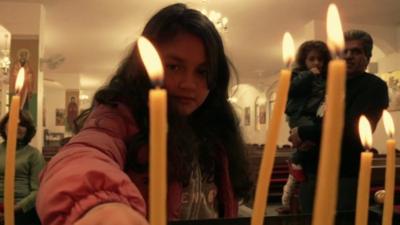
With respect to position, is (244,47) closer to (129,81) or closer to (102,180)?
(129,81)

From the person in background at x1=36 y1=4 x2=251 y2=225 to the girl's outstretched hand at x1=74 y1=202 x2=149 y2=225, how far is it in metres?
0.10

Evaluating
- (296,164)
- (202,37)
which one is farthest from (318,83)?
(202,37)

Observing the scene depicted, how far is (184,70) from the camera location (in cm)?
92

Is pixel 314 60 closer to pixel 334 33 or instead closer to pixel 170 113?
pixel 170 113

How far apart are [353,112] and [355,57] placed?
0.89 feet

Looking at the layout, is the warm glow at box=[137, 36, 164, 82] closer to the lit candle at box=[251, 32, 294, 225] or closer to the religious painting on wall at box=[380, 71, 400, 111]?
the lit candle at box=[251, 32, 294, 225]

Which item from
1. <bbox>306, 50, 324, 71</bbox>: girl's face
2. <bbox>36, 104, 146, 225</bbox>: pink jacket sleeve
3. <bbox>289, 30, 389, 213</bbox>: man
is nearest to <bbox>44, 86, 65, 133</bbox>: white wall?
<bbox>306, 50, 324, 71</bbox>: girl's face

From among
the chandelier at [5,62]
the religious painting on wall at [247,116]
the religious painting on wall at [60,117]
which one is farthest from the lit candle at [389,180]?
the religious painting on wall at [60,117]

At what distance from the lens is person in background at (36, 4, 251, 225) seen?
60cm

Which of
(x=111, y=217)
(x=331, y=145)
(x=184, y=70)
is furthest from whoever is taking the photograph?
(x=184, y=70)

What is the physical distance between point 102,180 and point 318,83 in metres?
2.04

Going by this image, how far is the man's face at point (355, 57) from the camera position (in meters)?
1.82

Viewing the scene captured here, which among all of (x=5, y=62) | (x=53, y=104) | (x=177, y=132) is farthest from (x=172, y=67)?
(x=53, y=104)

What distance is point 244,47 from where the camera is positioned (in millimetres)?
8805
